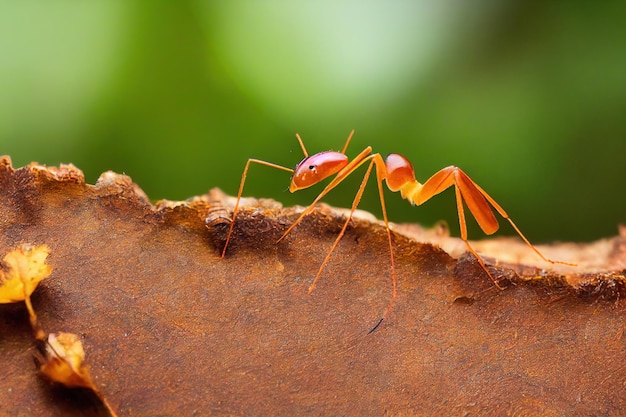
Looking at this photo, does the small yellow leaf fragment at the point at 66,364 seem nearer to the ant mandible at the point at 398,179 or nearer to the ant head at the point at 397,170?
the ant mandible at the point at 398,179

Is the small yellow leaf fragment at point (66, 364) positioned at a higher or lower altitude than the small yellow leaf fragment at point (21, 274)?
lower

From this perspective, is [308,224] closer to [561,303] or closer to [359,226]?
[359,226]

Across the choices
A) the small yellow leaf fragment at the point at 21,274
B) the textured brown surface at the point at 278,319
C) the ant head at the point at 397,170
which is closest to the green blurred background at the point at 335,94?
the ant head at the point at 397,170

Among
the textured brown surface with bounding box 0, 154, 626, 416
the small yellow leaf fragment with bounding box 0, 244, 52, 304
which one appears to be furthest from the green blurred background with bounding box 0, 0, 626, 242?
A: the small yellow leaf fragment with bounding box 0, 244, 52, 304

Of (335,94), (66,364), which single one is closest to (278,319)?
(66,364)

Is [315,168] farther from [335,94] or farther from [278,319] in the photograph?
[335,94]
